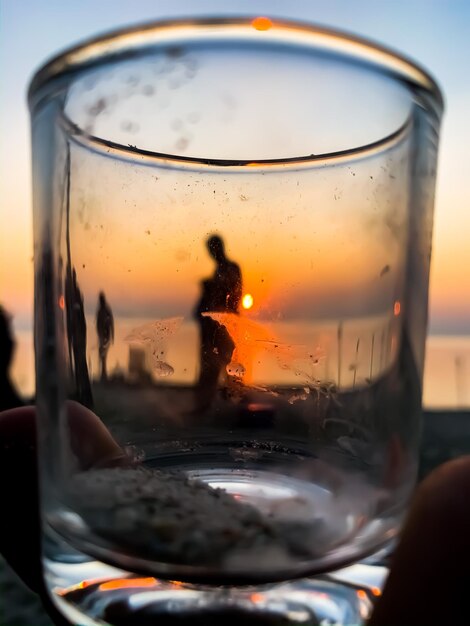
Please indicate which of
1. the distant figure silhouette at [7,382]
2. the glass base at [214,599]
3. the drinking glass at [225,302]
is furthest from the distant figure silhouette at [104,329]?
the distant figure silhouette at [7,382]

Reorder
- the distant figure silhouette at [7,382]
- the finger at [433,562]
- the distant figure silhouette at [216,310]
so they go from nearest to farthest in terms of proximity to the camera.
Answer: the finger at [433,562] → the distant figure silhouette at [216,310] → the distant figure silhouette at [7,382]

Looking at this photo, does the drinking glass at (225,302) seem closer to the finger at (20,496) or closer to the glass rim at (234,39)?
the glass rim at (234,39)

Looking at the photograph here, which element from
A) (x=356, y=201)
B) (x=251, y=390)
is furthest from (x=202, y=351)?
(x=356, y=201)

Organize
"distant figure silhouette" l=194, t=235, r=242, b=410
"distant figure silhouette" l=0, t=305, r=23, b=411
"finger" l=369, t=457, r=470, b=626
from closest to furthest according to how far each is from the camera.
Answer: "finger" l=369, t=457, r=470, b=626
"distant figure silhouette" l=194, t=235, r=242, b=410
"distant figure silhouette" l=0, t=305, r=23, b=411

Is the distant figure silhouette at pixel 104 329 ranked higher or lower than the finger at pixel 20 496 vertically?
higher

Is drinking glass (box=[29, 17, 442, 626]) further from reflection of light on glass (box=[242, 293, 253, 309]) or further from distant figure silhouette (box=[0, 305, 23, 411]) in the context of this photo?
distant figure silhouette (box=[0, 305, 23, 411])

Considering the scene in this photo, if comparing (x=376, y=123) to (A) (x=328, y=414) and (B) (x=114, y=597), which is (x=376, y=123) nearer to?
(A) (x=328, y=414)

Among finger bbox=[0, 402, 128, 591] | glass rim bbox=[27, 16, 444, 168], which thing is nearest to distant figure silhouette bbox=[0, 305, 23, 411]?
finger bbox=[0, 402, 128, 591]
